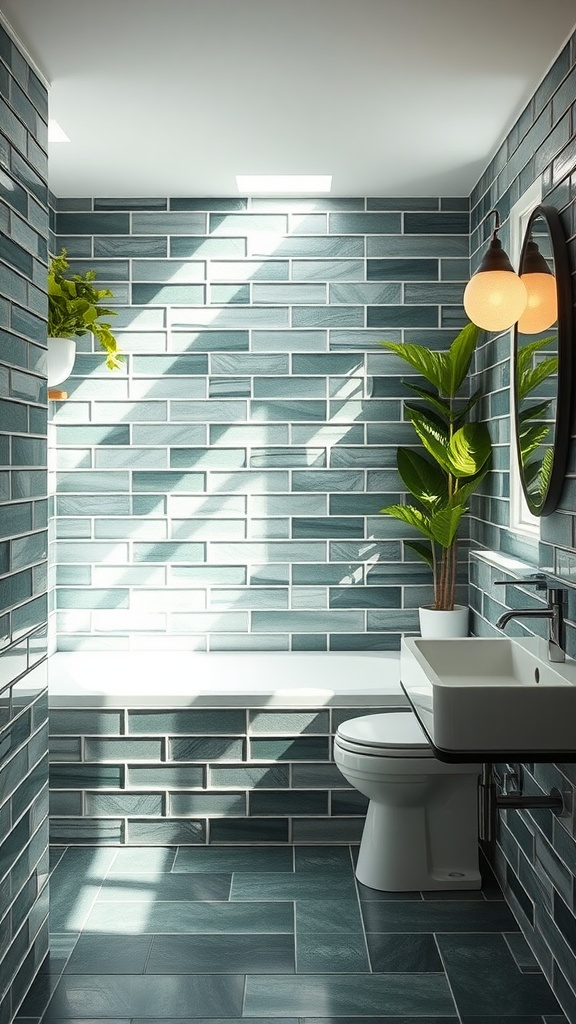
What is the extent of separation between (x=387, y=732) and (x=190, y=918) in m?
0.90

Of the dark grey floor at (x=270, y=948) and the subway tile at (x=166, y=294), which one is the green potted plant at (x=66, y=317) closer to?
the subway tile at (x=166, y=294)

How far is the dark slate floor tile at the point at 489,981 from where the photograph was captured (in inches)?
99.4

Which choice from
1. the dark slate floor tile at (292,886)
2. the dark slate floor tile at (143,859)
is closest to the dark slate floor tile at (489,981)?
the dark slate floor tile at (292,886)

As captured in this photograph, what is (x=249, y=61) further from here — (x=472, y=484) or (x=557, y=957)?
(x=557, y=957)

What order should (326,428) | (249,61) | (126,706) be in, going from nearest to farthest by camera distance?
(249,61) < (126,706) < (326,428)

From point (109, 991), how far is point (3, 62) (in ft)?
8.46

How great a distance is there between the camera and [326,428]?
4.32m

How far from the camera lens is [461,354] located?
3951 millimetres

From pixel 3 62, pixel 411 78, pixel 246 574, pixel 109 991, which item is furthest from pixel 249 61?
pixel 109 991

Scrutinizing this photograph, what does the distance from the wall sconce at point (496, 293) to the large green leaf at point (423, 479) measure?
4.53 ft

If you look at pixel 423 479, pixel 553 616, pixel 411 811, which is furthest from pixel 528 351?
pixel 411 811

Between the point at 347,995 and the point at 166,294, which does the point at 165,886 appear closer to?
the point at 347,995

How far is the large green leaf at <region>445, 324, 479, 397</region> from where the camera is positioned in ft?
12.9

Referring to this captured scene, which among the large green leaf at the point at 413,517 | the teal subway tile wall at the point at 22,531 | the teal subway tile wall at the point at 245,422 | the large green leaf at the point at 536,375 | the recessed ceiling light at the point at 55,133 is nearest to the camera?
the teal subway tile wall at the point at 22,531
